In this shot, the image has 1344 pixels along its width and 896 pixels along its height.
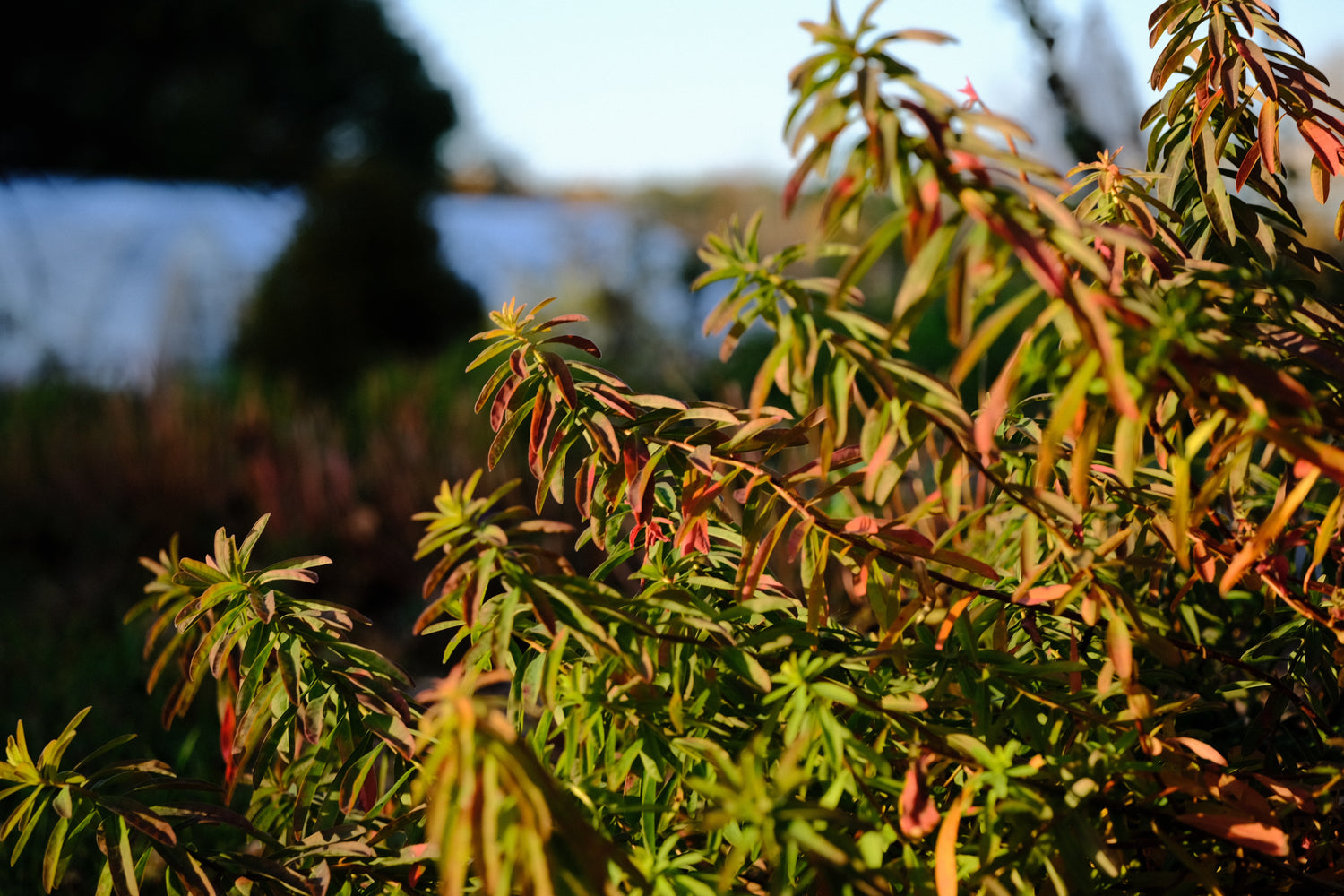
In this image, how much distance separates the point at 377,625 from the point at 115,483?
1511mm

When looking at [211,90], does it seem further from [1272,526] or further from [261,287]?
[1272,526]

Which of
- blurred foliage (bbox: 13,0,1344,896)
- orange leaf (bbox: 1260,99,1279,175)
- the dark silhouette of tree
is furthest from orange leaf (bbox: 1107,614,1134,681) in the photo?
the dark silhouette of tree

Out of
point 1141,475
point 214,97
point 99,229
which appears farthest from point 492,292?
point 1141,475

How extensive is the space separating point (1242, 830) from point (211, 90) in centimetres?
1724

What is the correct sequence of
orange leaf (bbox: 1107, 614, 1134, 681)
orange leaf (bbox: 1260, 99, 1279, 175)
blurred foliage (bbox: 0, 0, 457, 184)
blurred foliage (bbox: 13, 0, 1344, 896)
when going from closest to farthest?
A: blurred foliage (bbox: 13, 0, 1344, 896) → orange leaf (bbox: 1107, 614, 1134, 681) → orange leaf (bbox: 1260, 99, 1279, 175) → blurred foliage (bbox: 0, 0, 457, 184)

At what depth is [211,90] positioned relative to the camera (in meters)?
15.2

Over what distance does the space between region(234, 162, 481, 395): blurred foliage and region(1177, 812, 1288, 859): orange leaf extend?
7174 mm

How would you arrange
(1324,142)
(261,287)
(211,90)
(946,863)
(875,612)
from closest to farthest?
(946,863), (875,612), (1324,142), (261,287), (211,90)

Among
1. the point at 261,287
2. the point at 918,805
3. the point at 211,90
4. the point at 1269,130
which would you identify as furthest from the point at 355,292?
Answer: the point at 211,90

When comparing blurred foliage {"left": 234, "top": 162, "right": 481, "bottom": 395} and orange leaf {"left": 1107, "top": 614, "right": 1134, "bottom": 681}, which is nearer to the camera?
orange leaf {"left": 1107, "top": 614, "right": 1134, "bottom": 681}

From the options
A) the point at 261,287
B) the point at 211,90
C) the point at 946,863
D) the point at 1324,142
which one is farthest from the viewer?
the point at 211,90

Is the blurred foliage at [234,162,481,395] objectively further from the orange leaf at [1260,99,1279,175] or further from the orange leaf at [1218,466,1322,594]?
the orange leaf at [1218,466,1322,594]

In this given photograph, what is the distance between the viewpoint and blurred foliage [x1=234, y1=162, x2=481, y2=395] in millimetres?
7457

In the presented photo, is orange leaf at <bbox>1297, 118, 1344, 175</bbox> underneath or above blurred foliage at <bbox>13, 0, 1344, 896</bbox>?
above
